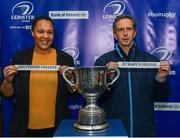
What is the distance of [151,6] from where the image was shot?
227cm

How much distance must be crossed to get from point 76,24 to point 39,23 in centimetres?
41

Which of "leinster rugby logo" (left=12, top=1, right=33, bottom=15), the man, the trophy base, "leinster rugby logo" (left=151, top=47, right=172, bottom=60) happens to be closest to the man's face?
the man

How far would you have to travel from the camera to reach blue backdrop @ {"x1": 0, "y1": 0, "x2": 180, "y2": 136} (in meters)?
2.26

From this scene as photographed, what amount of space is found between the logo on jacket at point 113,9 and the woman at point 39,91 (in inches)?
19.8

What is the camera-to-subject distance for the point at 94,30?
7.54 feet

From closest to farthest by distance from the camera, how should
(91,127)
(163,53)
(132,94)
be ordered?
(91,127)
(132,94)
(163,53)

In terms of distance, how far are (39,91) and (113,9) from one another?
0.83 m

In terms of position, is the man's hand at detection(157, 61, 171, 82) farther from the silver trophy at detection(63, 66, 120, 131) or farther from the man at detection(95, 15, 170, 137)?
the silver trophy at detection(63, 66, 120, 131)

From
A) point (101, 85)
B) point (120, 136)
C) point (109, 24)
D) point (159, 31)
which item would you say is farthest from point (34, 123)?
point (159, 31)

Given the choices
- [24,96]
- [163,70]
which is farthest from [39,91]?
[163,70]

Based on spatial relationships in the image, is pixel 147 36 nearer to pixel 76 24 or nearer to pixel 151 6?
pixel 151 6

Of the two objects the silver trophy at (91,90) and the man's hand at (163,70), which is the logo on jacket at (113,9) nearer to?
the man's hand at (163,70)

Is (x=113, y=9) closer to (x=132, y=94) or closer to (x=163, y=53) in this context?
(x=163, y=53)

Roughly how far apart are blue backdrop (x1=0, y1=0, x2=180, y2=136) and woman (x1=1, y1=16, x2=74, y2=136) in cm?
34
